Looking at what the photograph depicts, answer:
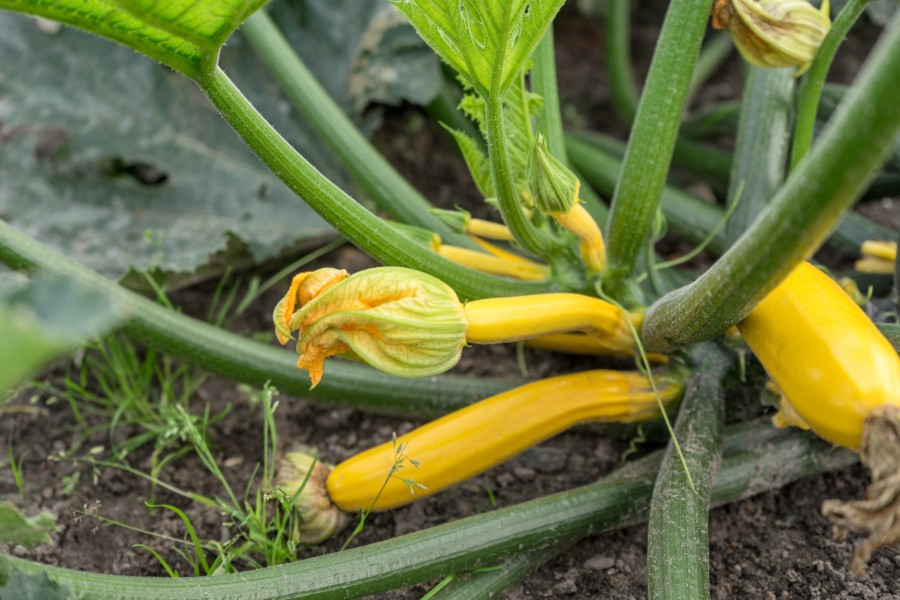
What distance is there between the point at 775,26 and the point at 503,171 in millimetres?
524

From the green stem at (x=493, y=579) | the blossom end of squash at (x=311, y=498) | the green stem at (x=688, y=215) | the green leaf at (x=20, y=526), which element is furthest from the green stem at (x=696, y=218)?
the green leaf at (x=20, y=526)

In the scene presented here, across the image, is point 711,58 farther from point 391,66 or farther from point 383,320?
point 383,320

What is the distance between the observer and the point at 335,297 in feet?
3.94

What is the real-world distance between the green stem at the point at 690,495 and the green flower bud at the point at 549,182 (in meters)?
0.42

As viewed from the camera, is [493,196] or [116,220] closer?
[493,196]

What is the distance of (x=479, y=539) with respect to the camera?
56.0 inches

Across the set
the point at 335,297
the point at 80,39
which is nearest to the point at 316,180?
the point at 335,297

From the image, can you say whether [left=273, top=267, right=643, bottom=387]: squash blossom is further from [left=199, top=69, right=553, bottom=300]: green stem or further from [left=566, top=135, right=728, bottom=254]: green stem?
[left=566, top=135, right=728, bottom=254]: green stem

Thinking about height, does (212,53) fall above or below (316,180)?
above

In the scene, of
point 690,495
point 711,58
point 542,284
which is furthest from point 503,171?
point 711,58

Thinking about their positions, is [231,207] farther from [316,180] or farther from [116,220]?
[316,180]

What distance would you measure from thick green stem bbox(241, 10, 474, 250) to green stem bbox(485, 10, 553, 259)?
40cm

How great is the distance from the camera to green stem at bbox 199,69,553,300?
127 cm

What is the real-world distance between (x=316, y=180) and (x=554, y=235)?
48cm
